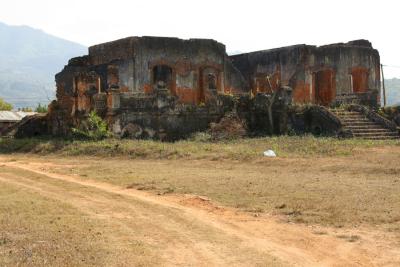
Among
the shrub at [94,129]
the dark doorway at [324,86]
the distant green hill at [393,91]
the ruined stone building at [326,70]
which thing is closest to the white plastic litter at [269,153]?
the shrub at [94,129]

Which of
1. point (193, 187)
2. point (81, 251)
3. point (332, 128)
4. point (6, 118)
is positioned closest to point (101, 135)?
point (332, 128)

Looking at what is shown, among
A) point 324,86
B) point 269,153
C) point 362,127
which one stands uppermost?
point 324,86

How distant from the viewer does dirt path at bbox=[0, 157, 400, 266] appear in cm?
601

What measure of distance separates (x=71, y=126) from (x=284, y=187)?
13.9 m

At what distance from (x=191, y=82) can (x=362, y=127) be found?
10077 mm

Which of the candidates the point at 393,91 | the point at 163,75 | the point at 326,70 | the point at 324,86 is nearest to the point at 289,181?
the point at 163,75

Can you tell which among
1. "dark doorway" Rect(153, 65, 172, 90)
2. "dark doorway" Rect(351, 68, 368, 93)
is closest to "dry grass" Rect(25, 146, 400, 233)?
"dark doorway" Rect(153, 65, 172, 90)

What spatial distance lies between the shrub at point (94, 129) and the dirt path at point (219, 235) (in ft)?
31.9

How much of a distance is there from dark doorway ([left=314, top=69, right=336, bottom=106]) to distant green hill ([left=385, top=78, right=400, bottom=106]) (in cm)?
10011

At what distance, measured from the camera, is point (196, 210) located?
28.7ft

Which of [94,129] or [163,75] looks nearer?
[94,129]

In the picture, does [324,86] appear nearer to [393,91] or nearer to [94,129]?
[94,129]

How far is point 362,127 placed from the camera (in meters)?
20.2

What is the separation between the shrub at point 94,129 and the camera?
20.0 metres
